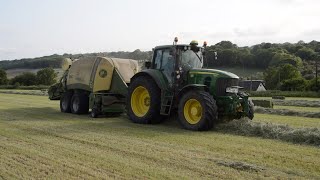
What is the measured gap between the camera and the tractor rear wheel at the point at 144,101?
12.2 m

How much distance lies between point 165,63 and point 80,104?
15.1ft

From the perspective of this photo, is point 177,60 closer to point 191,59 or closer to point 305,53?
point 191,59

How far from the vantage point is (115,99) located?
1470 centimetres

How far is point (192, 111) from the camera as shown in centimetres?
1114

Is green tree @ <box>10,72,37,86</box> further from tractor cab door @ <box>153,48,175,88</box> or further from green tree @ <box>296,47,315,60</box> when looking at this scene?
tractor cab door @ <box>153,48,175,88</box>

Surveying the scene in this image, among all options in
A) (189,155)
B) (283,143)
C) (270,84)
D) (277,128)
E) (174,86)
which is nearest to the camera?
(189,155)

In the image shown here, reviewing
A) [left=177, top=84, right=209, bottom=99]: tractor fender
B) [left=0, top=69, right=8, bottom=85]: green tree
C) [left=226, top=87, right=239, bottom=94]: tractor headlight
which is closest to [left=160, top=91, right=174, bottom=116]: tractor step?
[left=177, top=84, right=209, bottom=99]: tractor fender

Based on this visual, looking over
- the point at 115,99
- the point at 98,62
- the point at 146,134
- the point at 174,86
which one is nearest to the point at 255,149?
the point at 146,134

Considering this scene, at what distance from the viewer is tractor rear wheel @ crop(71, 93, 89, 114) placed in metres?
15.6

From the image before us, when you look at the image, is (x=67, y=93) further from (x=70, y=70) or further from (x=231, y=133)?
(x=231, y=133)

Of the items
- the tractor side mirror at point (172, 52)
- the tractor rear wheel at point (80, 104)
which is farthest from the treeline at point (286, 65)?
the tractor side mirror at point (172, 52)

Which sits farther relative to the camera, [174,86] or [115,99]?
[115,99]

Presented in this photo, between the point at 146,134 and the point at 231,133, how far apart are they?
2.16 m

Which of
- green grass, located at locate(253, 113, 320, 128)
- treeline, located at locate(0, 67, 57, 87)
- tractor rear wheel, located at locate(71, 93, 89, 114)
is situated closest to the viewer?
green grass, located at locate(253, 113, 320, 128)
